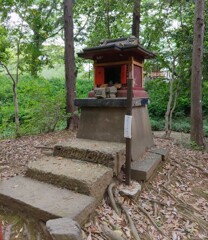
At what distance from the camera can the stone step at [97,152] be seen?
324 centimetres

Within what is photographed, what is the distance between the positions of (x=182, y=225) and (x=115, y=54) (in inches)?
120

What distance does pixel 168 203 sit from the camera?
322 centimetres

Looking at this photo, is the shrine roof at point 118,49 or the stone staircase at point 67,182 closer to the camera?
the stone staircase at point 67,182

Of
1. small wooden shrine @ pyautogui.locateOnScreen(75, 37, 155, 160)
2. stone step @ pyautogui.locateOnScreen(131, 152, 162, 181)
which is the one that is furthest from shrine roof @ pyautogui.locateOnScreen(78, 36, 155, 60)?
stone step @ pyautogui.locateOnScreen(131, 152, 162, 181)

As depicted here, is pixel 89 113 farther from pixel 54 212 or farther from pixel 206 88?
pixel 206 88

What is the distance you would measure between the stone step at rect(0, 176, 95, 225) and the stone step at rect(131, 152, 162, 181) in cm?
112

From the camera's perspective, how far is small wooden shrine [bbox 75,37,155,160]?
3920mm

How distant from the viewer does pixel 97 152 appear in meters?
3.32

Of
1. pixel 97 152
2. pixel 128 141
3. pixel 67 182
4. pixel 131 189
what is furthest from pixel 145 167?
pixel 67 182

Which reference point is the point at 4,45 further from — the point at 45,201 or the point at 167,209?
the point at 167,209

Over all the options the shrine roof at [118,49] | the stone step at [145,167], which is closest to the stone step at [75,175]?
the stone step at [145,167]

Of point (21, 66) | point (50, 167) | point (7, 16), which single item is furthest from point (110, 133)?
point (7, 16)

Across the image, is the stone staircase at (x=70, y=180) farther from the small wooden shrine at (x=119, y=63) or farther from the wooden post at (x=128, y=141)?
the small wooden shrine at (x=119, y=63)

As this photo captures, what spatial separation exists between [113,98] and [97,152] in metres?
1.11
